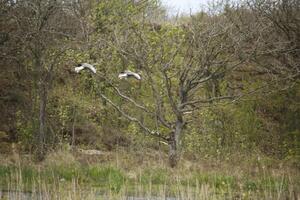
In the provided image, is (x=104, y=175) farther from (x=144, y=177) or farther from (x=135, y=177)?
(x=144, y=177)

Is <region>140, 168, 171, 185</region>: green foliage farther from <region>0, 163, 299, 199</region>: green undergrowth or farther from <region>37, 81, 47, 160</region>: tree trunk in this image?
<region>37, 81, 47, 160</region>: tree trunk

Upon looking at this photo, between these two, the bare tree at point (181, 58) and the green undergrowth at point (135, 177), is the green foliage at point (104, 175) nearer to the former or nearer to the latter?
the green undergrowth at point (135, 177)

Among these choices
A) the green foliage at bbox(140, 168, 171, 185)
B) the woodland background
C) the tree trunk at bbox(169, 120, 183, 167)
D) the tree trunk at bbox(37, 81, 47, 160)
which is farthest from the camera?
the woodland background

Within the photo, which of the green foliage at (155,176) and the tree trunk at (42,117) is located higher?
the tree trunk at (42,117)

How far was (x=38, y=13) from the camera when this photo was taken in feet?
52.5

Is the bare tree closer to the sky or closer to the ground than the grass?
closer to the sky

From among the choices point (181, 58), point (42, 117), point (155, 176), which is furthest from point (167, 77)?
point (155, 176)

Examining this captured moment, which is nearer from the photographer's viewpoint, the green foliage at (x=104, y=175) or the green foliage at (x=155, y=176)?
the green foliage at (x=104, y=175)

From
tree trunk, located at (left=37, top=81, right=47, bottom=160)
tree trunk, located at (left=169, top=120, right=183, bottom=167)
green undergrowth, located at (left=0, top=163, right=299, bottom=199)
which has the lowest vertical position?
green undergrowth, located at (left=0, top=163, right=299, bottom=199)

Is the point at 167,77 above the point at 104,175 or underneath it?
above

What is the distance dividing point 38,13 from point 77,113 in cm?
660

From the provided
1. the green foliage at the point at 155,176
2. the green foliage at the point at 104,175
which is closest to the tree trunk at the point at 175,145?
the green foliage at the point at 155,176

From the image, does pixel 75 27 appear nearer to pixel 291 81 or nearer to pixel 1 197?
pixel 291 81

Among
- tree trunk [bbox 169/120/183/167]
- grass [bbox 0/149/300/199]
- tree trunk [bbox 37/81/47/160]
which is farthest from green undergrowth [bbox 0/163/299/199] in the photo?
tree trunk [bbox 37/81/47/160]
